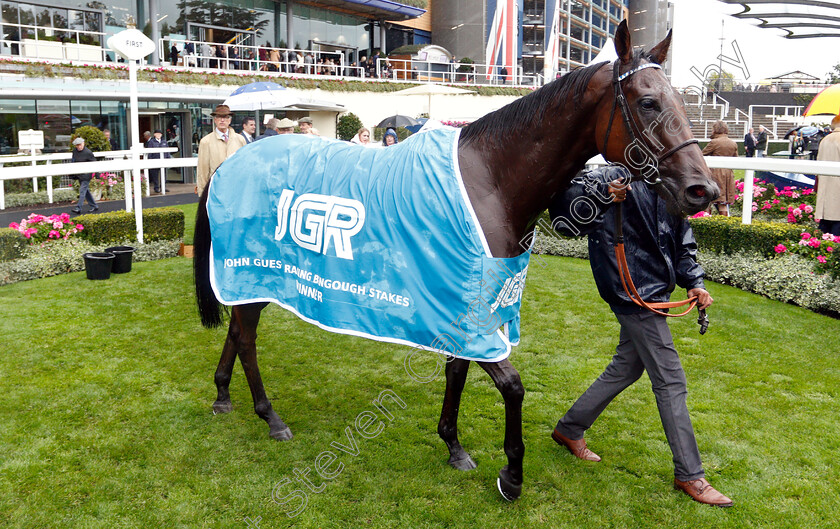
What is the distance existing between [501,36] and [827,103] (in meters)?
29.6

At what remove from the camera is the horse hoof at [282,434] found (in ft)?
11.4

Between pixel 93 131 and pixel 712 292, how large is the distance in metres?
14.8

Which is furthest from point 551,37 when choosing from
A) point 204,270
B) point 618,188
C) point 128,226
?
point 618,188

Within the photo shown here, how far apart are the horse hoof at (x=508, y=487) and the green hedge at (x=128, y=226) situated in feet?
21.5

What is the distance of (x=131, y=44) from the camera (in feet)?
26.4

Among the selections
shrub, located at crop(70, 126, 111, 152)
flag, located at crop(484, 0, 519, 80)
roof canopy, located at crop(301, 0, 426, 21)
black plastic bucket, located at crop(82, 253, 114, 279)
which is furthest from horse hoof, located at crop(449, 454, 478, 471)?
flag, located at crop(484, 0, 519, 80)

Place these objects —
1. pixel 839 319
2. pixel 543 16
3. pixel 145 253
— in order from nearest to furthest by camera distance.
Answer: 1. pixel 839 319
2. pixel 145 253
3. pixel 543 16

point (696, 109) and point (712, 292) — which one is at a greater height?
point (696, 109)

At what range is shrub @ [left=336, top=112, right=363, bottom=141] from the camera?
2450cm

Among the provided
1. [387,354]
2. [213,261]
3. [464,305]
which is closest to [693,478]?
[464,305]

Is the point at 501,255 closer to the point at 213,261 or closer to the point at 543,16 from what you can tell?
the point at 213,261

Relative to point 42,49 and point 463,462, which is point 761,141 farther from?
point 42,49

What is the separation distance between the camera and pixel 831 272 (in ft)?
18.3

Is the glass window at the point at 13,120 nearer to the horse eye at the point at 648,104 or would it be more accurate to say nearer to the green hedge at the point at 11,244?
the green hedge at the point at 11,244
